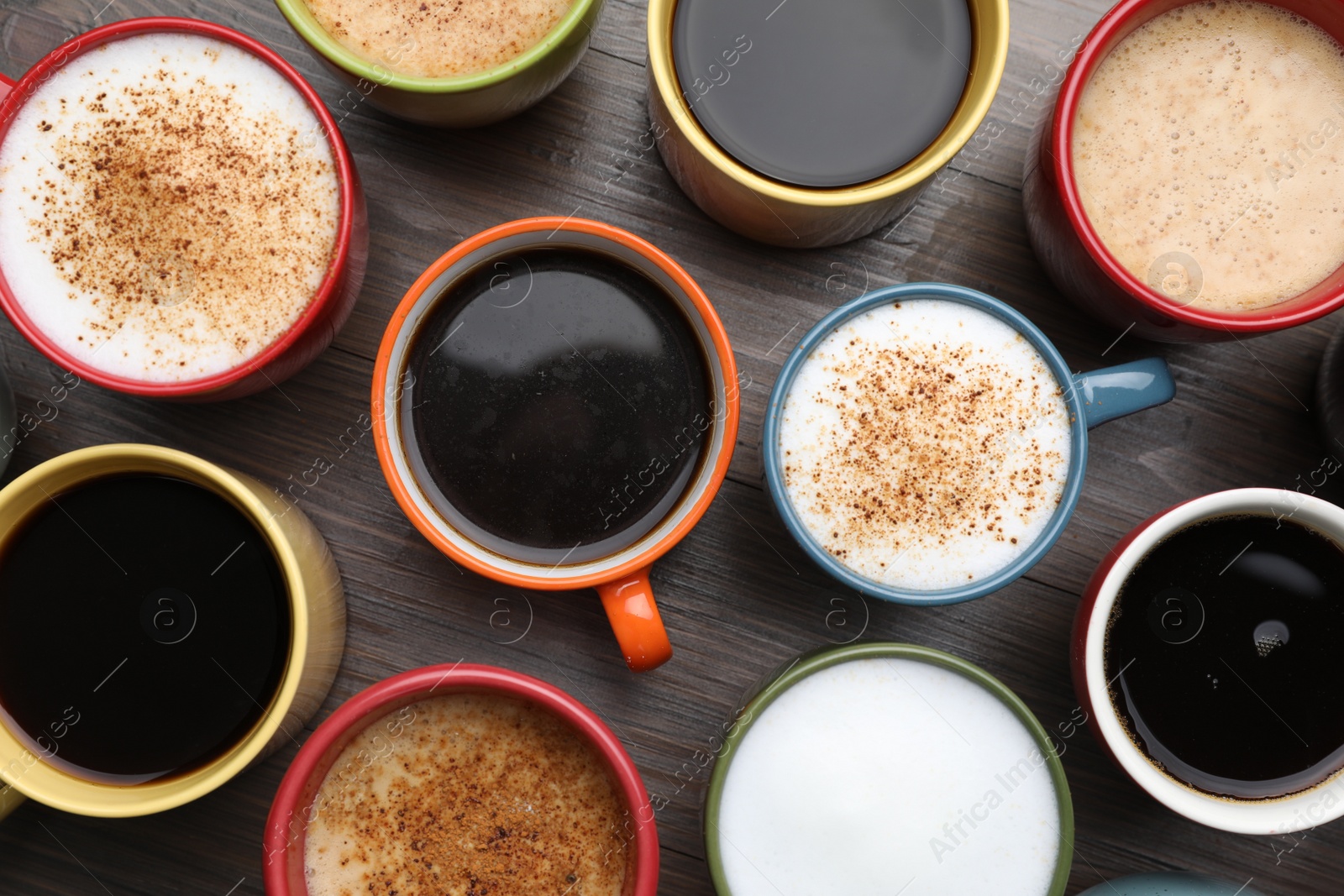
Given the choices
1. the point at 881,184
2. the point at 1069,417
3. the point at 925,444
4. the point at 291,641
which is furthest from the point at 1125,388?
the point at 291,641

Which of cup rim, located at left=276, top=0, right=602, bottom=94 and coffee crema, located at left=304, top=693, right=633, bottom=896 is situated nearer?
cup rim, located at left=276, top=0, right=602, bottom=94

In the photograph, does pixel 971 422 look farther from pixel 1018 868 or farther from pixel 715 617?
pixel 1018 868

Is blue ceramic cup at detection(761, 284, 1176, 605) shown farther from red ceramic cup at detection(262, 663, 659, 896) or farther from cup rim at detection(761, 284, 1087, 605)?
red ceramic cup at detection(262, 663, 659, 896)

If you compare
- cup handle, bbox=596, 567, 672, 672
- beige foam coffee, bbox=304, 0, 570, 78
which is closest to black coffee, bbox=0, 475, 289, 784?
cup handle, bbox=596, 567, 672, 672

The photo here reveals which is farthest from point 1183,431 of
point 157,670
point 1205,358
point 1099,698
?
point 157,670
